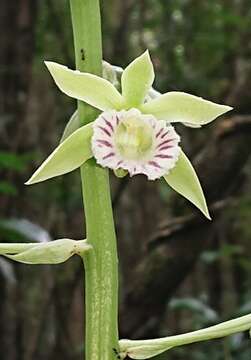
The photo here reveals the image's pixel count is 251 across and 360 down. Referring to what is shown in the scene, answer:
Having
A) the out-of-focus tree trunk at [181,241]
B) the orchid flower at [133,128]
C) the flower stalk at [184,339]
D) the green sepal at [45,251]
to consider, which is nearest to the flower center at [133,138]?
the orchid flower at [133,128]

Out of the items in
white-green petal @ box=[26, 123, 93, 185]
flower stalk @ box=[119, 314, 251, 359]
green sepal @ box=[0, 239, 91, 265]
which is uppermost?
white-green petal @ box=[26, 123, 93, 185]

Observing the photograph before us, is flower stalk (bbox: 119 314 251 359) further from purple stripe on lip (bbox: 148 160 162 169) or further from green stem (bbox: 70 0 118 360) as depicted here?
purple stripe on lip (bbox: 148 160 162 169)

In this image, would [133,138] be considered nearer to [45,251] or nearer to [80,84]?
[80,84]

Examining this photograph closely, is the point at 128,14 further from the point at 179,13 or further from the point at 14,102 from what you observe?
the point at 14,102

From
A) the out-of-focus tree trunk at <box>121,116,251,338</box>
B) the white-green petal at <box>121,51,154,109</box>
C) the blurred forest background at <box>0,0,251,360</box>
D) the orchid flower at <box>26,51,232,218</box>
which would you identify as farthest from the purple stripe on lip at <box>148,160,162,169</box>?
the out-of-focus tree trunk at <box>121,116,251,338</box>

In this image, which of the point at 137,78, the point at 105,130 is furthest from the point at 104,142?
the point at 137,78

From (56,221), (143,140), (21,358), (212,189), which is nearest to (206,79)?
(56,221)
